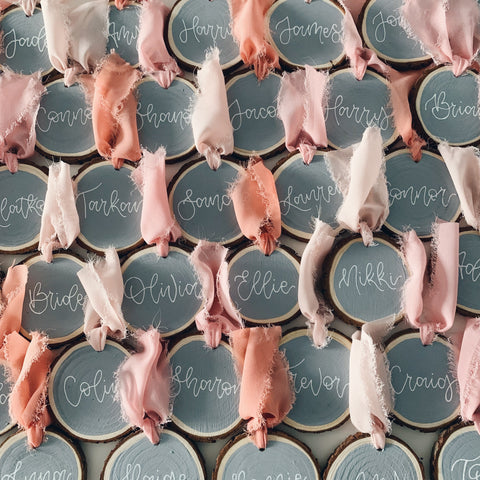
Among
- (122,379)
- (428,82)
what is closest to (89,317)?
(122,379)

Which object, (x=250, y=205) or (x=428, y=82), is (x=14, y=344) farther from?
(x=428, y=82)

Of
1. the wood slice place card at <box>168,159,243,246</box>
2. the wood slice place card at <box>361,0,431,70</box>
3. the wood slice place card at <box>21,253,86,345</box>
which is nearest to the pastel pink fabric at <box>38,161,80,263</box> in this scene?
the wood slice place card at <box>21,253,86,345</box>

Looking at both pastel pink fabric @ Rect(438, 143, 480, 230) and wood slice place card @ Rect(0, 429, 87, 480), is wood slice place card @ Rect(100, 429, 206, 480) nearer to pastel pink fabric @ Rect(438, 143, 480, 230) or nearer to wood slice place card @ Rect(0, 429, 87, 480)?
wood slice place card @ Rect(0, 429, 87, 480)

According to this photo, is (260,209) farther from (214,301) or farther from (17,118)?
(17,118)

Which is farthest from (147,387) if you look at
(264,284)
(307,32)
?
(307,32)

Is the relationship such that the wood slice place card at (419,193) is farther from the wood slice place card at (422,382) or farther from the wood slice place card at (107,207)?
the wood slice place card at (107,207)

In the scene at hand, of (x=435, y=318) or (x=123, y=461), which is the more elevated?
(x=435, y=318)
